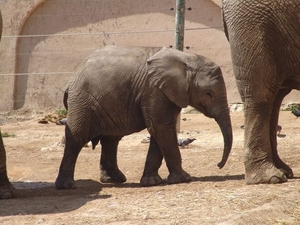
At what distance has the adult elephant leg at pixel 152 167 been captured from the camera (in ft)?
29.2

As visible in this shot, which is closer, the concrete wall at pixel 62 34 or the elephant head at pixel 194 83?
the elephant head at pixel 194 83

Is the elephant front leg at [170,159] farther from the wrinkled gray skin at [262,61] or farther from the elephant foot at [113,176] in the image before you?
the wrinkled gray skin at [262,61]

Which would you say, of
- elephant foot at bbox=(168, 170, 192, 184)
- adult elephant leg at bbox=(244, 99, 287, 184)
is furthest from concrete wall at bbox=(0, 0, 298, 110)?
adult elephant leg at bbox=(244, 99, 287, 184)

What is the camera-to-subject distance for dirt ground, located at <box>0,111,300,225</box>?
22.2 ft

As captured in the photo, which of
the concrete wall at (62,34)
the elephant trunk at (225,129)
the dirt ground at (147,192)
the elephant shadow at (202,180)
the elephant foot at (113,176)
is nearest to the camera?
the dirt ground at (147,192)

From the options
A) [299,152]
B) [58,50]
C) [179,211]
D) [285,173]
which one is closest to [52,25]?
[58,50]

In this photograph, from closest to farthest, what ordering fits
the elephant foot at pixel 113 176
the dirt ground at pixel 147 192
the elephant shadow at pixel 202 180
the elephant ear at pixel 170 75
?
the dirt ground at pixel 147 192 → the elephant ear at pixel 170 75 → the elephant shadow at pixel 202 180 → the elephant foot at pixel 113 176

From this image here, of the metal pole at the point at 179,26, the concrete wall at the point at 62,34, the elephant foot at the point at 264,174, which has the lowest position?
the concrete wall at the point at 62,34

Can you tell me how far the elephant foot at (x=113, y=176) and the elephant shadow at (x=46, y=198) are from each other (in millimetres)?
109

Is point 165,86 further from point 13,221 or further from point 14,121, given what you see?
point 14,121

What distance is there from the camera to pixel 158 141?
29.2 feet

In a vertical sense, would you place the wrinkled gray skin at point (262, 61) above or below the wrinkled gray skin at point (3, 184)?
above

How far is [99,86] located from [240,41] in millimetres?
1849

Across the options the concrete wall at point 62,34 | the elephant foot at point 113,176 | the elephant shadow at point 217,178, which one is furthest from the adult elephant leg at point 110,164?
the concrete wall at point 62,34
